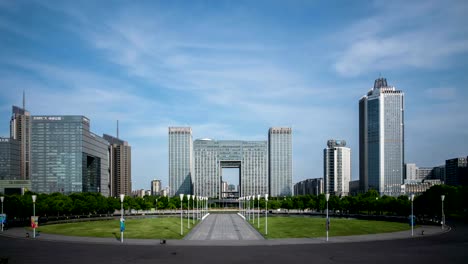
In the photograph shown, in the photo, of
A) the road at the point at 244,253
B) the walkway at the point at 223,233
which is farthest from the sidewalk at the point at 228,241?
the walkway at the point at 223,233

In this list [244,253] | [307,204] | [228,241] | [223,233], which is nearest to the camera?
[244,253]

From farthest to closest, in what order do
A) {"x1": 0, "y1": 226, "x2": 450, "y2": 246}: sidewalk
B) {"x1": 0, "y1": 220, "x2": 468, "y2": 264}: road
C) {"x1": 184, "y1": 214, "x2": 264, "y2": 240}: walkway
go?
{"x1": 184, "y1": 214, "x2": 264, "y2": 240}: walkway < {"x1": 0, "y1": 226, "x2": 450, "y2": 246}: sidewalk < {"x1": 0, "y1": 220, "x2": 468, "y2": 264}: road

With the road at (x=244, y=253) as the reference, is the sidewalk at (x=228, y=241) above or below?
below

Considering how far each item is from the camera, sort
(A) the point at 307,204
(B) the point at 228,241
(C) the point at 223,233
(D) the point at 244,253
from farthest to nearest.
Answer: (A) the point at 307,204 → (C) the point at 223,233 → (B) the point at 228,241 → (D) the point at 244,253

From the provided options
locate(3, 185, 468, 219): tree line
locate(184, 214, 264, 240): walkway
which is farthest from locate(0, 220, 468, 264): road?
locate(3, 185, 468, 219): tree line

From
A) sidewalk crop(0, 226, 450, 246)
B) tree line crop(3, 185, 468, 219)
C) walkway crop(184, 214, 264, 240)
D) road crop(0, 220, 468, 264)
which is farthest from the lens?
tree line crop(3, 185, 468, 219)

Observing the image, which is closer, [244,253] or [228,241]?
[244,253]

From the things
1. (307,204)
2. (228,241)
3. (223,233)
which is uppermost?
(228,241)

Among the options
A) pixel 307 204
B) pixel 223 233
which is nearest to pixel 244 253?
pixel 223 233

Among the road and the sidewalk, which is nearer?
the road

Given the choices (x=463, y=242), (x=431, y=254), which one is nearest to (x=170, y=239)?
(x=431, y=254)

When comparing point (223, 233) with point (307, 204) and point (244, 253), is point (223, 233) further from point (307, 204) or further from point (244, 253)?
point (307, 204)

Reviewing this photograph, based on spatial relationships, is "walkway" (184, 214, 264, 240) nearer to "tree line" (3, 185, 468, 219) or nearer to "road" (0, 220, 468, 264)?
"road" (0, 220, 468, 264)

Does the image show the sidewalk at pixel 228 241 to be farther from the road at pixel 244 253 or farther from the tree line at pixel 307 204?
the tree line at pixel 307 204
